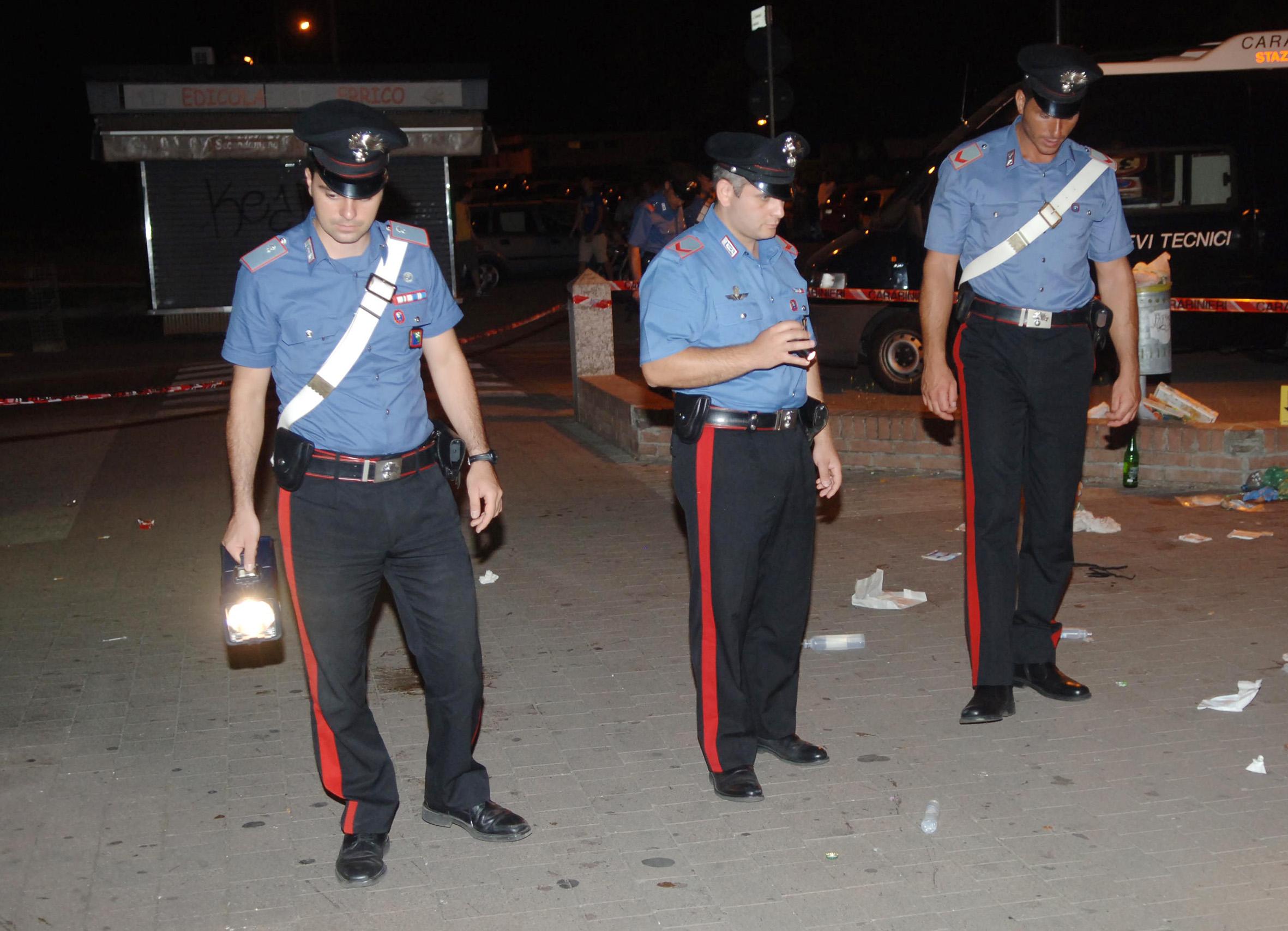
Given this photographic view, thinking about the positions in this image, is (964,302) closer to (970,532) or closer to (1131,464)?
(970,532)

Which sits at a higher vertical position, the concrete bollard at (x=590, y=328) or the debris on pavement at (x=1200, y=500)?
the concrete bollard at (x=590, y=328)

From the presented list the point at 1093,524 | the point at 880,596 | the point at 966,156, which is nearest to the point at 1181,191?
the point at 1093,524

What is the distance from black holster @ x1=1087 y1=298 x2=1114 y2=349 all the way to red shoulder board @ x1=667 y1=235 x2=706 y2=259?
1660 mm

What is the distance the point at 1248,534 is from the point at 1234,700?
267cm

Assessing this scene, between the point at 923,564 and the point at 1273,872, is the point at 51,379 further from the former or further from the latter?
the point at 1273,872

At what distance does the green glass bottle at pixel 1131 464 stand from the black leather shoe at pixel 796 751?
15.7 ft

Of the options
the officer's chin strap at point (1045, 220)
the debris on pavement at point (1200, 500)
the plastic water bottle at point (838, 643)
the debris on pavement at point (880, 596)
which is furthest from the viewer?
the debris on pavement at point (1200, 500)

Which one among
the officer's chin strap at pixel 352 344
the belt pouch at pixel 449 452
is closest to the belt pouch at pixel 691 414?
the belt pouch at pixel 449 452

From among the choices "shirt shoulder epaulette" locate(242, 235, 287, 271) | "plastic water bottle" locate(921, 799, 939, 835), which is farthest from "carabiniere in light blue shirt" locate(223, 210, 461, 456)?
"plastic water bottle" locate(921, 799, 939, 835)

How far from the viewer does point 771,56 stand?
12.1 meters

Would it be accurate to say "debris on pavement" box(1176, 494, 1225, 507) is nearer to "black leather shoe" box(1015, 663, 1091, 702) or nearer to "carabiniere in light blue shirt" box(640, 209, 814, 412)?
"black leather shoe" box(1015, 663, 1091, 702)

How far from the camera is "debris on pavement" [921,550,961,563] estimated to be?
294 inches

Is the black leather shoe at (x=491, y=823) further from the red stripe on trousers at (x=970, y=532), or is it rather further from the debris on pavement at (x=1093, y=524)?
the debris on pavement at (x=1093, y=524)

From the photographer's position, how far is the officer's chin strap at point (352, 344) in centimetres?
393
